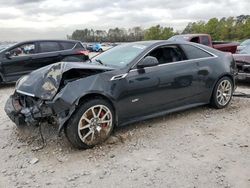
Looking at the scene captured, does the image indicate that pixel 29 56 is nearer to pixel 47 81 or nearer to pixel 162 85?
pixel 47 81

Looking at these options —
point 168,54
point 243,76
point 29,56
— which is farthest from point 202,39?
point 168,54

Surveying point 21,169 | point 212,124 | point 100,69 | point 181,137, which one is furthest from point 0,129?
point 212,124

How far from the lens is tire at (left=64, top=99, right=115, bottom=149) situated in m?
4.48

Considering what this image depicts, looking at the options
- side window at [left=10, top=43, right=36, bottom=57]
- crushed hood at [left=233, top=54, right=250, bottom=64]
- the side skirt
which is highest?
side window at [left=10, top=43, right=36, bottom=57]

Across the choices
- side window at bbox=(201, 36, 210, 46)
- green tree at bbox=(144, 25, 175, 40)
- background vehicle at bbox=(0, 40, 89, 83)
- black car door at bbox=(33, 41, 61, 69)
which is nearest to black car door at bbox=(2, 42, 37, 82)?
background vehicle at bbox=(0, 40, 89, 83)

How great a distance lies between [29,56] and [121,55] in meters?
5.73

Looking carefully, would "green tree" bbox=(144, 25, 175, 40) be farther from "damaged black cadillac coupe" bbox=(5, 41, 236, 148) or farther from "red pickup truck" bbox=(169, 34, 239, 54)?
"damaged black cadillac coupe" bbox=(5, 41, 236, 148)

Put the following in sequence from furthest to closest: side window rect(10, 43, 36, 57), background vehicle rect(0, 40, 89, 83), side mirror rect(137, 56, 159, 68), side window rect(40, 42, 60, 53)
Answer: side window rect(40, 42, 60, 53)
side window rect(10, 43, 36, 57)
background vehicle rect(0, 40, 89, 83)
side mirror rect(137, 56, 159, 68)

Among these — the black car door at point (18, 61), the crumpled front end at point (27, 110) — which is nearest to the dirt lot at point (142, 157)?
the crumpled front end at point (27, 110)

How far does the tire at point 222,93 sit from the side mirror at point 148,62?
162 cm

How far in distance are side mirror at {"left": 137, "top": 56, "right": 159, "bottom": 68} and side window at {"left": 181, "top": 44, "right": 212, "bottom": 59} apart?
916mm

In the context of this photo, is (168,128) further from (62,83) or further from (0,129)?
(0,129)

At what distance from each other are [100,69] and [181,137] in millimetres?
1555

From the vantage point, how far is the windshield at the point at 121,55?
5.39 m
